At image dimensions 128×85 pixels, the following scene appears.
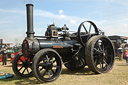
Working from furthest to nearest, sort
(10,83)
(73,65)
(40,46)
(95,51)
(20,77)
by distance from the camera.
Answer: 1. (73,65)
2. (95,51)
3. (20,77)
4. (40,46)
5. (10,83)

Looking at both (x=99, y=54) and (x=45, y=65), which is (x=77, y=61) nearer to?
(x=99, y=54)

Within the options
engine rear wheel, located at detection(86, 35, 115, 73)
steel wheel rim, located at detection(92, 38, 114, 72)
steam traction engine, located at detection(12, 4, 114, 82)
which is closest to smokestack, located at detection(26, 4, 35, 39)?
steam traction engine, located at detection(12, 4, 114, 82)

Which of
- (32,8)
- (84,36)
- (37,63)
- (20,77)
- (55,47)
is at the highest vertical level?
(32,8)

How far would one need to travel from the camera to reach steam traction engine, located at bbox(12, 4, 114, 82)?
5.65 m

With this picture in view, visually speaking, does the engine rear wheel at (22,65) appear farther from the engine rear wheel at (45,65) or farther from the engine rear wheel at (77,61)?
the engine rear wheel at (77,61)

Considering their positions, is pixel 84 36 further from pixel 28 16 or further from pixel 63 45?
pixel 28 16

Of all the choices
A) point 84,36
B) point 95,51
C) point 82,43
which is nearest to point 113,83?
point 95,51

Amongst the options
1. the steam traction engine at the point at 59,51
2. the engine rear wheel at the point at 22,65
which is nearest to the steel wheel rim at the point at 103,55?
the steam traction engine at the point at 59,51

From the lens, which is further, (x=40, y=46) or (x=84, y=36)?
(x=84, y=36)

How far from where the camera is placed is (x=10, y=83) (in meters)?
5.39

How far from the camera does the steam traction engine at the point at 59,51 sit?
18.5 ft

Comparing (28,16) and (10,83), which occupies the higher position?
(28,16)

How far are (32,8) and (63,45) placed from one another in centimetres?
199

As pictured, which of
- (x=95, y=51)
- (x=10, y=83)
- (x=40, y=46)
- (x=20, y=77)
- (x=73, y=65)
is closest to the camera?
(x=10, y=83)
